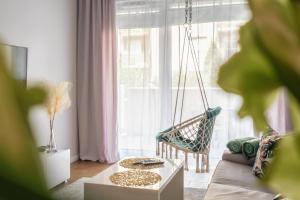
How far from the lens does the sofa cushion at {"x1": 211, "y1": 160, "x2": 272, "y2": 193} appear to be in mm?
2285

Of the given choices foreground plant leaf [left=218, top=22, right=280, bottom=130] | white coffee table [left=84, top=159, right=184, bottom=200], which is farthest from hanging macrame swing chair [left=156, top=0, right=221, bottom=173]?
foreground plant leaf [left=218, top=22, right=280, bottom=130]

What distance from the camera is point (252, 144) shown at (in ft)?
9.51

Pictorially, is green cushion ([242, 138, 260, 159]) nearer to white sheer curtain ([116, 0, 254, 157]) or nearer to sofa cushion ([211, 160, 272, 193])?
sofa cushion ([211, 160, 272, 193])

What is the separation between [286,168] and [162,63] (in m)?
4.56

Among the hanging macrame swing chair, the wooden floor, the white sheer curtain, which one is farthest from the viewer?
the white sheer curtain

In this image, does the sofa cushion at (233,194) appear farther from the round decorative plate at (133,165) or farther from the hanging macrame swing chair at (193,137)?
the hanging macrame swing chair at (193,137)

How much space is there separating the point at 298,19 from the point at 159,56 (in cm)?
457

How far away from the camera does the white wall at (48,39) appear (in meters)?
3.55

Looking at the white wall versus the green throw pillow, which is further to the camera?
the white wall

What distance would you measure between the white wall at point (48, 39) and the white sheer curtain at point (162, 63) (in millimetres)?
746

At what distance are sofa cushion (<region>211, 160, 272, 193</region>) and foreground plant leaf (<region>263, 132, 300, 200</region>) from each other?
2.15m

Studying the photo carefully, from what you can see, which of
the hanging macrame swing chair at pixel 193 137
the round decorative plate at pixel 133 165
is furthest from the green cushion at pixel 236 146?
the round decorative plate at pixel 133 165

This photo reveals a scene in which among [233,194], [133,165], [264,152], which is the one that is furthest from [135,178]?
[264,152]

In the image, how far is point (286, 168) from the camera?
0.49 feet
